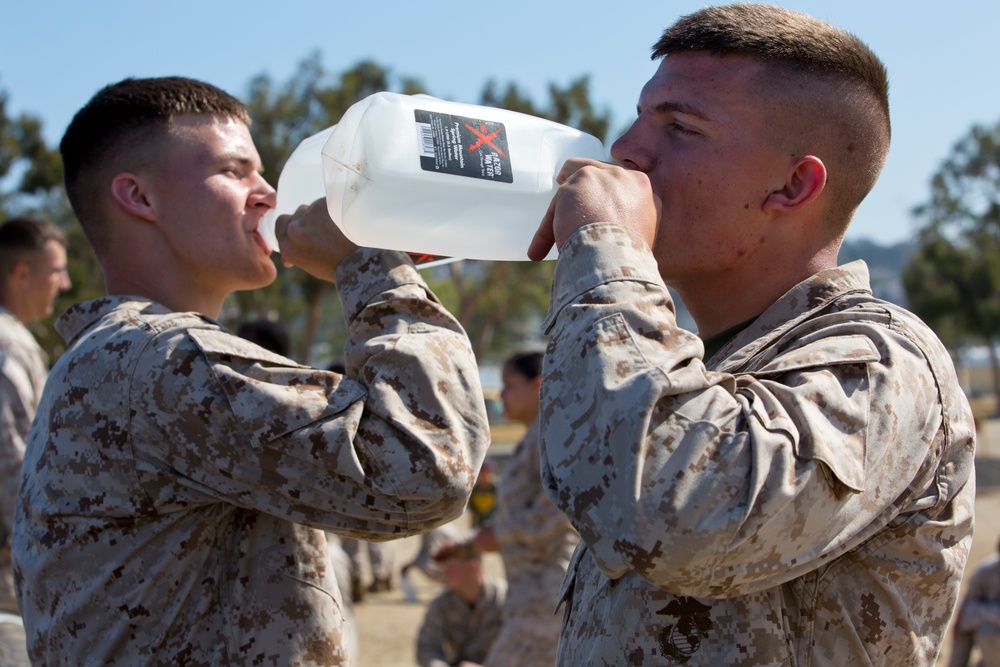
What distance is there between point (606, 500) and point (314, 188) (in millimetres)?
2113

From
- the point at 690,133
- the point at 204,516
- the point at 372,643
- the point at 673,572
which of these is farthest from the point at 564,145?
the point at 372,643

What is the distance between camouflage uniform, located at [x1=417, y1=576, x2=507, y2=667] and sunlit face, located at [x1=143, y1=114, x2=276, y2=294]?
4.98 metres

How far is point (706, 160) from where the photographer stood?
1.99 m

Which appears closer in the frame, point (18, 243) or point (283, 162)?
point (18, 243)

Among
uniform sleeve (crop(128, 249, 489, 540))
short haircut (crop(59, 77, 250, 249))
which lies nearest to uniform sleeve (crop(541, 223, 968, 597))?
uniform sleeve (crop(128, 249, 489, 540))

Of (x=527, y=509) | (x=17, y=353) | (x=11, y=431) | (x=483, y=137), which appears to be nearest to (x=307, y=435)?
(x=483, y=137)

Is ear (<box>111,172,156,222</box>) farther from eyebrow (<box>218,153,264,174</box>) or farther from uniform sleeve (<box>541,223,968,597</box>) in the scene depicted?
uniform sleeve (<box>541,223,968,597</box>)

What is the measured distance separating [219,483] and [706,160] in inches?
51.6

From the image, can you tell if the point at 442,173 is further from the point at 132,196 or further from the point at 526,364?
the point at 526,364

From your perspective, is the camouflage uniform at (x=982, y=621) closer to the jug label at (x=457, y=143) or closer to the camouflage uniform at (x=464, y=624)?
the camouflage uniform at (x=464, y=624)

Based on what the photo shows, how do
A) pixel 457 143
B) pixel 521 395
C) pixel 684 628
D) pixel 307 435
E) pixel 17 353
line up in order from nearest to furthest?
pixel 684 628, pixel 307 435, pixel 457 143, pixel 17 353, pixel 521 395

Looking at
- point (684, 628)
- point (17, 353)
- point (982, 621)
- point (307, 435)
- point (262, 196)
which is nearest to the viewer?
point (684, 628)

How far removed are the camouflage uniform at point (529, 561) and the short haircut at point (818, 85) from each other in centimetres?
379

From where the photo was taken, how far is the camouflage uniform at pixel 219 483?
2342 mm
